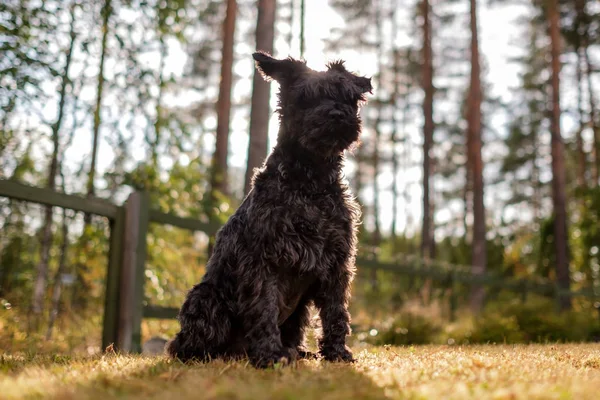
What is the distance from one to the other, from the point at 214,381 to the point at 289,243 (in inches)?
47.7

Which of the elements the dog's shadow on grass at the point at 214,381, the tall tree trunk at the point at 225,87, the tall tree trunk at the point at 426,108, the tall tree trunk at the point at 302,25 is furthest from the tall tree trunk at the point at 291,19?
the dog's shadow on grass at the point at 214,381

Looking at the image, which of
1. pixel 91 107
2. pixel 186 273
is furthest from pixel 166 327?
pixel 91 107

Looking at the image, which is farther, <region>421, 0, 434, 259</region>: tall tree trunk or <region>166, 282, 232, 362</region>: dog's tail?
<region>421, 0, 434, 259</region>: tall tree trunk

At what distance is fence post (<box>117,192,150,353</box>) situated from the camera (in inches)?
225

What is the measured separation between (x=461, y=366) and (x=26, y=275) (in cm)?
385

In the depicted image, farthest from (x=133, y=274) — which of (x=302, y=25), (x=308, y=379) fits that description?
(x=302, y=25)

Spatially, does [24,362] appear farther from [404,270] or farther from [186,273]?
[404,270]

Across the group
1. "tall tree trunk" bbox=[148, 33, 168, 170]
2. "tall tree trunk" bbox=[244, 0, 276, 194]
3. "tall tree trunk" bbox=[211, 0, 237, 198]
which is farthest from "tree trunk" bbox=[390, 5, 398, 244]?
"tall tree trunk" bbox=[148, 33, 168, 170]

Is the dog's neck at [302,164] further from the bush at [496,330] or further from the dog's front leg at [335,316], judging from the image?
the bush at [496,330]

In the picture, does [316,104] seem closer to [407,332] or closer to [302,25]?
[407,332]

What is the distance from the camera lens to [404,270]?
10.8m

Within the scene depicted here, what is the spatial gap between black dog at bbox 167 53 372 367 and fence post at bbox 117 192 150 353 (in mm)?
1718

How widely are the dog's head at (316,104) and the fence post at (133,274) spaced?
8.00ft

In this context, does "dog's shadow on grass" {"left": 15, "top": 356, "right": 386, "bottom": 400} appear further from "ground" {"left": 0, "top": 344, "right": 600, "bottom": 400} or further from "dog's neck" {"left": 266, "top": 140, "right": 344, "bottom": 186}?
"dog's neck" {"left": 266, "top": 140, "right": 344, "bottom": 186}
